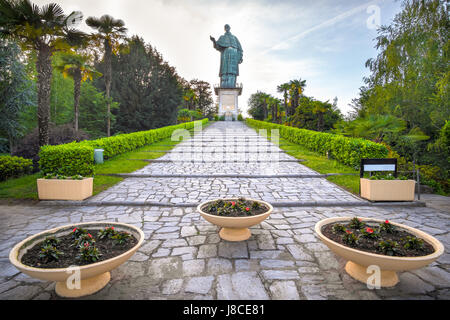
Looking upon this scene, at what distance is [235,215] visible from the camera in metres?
3.55

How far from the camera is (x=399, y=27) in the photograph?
12.9 meters

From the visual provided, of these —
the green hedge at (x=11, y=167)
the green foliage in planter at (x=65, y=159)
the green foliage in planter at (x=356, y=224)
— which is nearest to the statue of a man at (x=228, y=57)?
the green hedge at (x=11, y=167)

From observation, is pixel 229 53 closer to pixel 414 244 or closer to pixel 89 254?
pixel 414 244

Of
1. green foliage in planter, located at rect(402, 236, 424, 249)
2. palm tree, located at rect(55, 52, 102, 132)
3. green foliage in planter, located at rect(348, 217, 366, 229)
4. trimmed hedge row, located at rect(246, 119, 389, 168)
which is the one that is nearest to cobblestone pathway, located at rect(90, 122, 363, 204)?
trimmed hedge row, located at rect(246, 119, 389, 168)

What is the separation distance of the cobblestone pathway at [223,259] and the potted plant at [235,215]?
0.17 m

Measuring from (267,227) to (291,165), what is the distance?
613 cm

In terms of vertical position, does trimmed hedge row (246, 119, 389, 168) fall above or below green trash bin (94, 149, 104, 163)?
above

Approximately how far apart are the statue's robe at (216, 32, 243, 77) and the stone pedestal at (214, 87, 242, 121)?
3026 mm

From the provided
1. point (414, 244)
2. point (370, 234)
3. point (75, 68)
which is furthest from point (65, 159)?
point (75, 68)

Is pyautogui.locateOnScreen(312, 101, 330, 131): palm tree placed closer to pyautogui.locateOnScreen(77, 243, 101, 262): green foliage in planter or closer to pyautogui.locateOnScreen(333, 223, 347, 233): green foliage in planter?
pyautogui.locateOnScreen(333, 223, 347, 233): green foliage in planter

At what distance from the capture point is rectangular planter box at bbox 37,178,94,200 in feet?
18.0

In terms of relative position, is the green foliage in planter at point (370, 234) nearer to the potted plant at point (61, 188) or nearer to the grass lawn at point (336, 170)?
the grass lawn at point (336, 170)
